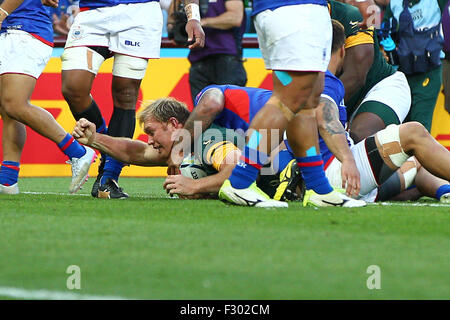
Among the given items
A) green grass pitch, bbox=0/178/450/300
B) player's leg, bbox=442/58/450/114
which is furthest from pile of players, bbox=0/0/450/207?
player's leg, bbox=442/58/450/114

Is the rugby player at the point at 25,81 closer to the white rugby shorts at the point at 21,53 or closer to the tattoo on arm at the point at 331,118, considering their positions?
the white rugby shorts at the point at 21,53

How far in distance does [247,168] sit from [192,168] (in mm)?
1031

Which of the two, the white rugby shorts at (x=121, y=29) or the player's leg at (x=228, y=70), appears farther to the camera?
the player's leg at (x=228, y=70)

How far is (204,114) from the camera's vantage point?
220 inches

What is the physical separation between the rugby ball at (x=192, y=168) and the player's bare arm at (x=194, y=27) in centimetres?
73

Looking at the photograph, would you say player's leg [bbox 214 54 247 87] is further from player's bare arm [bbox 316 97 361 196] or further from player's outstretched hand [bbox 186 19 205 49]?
player's bare arm [bbox 316 97 361 196]

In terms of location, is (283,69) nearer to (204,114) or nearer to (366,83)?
(204,114)

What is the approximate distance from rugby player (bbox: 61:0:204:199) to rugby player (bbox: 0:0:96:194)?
0.63 ft

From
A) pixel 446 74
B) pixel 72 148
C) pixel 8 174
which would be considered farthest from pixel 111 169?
pixel 446 74

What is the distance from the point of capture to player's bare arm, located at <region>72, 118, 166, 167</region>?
5.52 meters

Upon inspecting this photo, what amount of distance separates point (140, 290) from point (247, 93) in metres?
3.21

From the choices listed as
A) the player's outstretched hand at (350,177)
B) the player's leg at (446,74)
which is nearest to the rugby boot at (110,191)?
the player's outstretched hand at (350,177)

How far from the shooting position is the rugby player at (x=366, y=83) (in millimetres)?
6488
